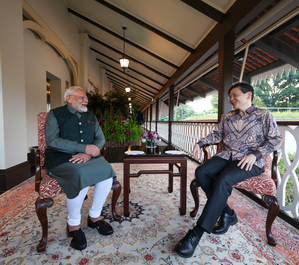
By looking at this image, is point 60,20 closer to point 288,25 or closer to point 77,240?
point 288,25

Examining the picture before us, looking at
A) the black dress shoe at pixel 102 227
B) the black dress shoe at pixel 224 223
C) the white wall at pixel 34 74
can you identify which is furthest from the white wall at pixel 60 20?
the black dress shoe at pixel 224 223

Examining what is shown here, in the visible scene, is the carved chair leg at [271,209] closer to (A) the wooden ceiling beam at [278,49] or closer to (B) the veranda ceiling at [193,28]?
(B) the veranda ceiling at [193,28]

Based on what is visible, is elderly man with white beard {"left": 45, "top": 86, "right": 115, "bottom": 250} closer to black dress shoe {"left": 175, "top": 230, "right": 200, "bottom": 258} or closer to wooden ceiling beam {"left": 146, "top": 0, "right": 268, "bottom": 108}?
black dress shoe {"left": 175, "top": 230, "right": 200, "bottom": 258}

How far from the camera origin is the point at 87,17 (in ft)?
18.6

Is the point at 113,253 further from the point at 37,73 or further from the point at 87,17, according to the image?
the point at 87,17

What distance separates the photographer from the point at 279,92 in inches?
234

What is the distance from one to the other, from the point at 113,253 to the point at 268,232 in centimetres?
124

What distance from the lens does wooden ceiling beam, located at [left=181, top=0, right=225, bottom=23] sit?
9.35 ft

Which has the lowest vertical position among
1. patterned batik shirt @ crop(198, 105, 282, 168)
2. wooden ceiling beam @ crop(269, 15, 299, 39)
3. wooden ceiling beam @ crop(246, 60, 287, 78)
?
patterned batik shirt @ crop(198, 105, 282, 168)

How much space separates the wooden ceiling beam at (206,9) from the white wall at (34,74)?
351 centimetres

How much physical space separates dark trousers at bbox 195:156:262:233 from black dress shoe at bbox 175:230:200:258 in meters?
0.10

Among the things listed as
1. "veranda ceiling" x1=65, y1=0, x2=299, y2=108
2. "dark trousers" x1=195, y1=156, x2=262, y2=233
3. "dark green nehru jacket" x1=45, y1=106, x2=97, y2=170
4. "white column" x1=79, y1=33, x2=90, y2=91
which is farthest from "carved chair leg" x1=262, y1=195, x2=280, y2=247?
"white column" x1=79, y1=33, x2=90, y2=91

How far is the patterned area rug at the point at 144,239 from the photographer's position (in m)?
1.24

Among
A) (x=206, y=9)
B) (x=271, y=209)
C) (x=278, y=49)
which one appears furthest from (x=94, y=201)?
(x=278, y=49)
